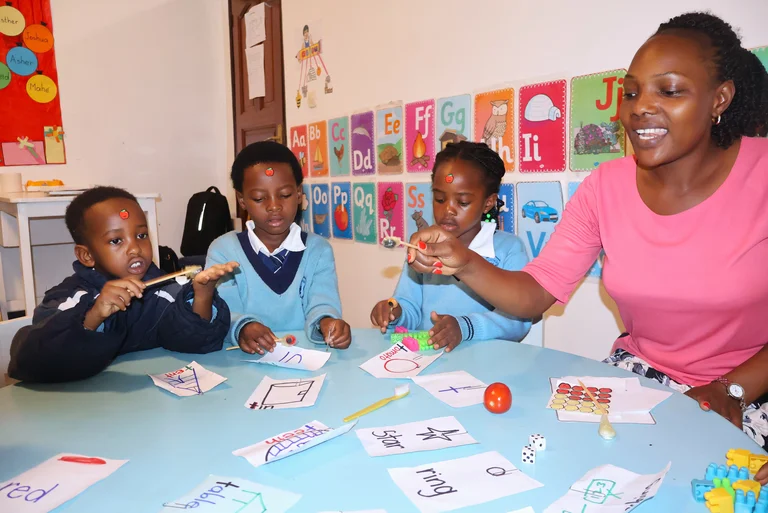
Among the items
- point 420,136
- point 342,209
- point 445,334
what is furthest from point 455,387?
point 342,209

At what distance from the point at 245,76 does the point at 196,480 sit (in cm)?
364

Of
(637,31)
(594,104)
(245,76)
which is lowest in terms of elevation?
(594,104)

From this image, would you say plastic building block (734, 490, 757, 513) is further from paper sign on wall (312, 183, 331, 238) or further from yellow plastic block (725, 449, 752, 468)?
paper sign on wall (312, 183, 331, 238)

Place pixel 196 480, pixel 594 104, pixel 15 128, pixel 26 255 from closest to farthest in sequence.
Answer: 1. pixel 196 480
2. pixel 594 104
3. pixel 26 255
4. pixel 15 128

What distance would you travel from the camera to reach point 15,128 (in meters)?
3.55

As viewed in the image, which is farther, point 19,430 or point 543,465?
point 19,430

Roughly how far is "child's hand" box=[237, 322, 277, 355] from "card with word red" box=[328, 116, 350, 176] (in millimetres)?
1716

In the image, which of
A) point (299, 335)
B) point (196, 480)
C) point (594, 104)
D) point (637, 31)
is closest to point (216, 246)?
point (299, 335)

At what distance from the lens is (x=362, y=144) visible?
2842 mm

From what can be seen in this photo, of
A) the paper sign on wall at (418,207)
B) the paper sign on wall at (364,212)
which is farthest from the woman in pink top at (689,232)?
the paper sign on wall at (364,212)

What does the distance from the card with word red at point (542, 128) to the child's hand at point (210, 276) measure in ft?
3.76

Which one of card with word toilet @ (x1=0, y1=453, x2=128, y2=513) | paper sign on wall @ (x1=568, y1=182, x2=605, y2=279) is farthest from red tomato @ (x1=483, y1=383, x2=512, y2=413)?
paper sign on wall @ (x1=568, y1=182, x2=605, y2=279)

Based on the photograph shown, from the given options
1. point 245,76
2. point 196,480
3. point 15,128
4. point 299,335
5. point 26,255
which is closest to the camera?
point 196,480

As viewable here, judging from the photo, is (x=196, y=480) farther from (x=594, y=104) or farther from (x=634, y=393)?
(x=594, y=104)
